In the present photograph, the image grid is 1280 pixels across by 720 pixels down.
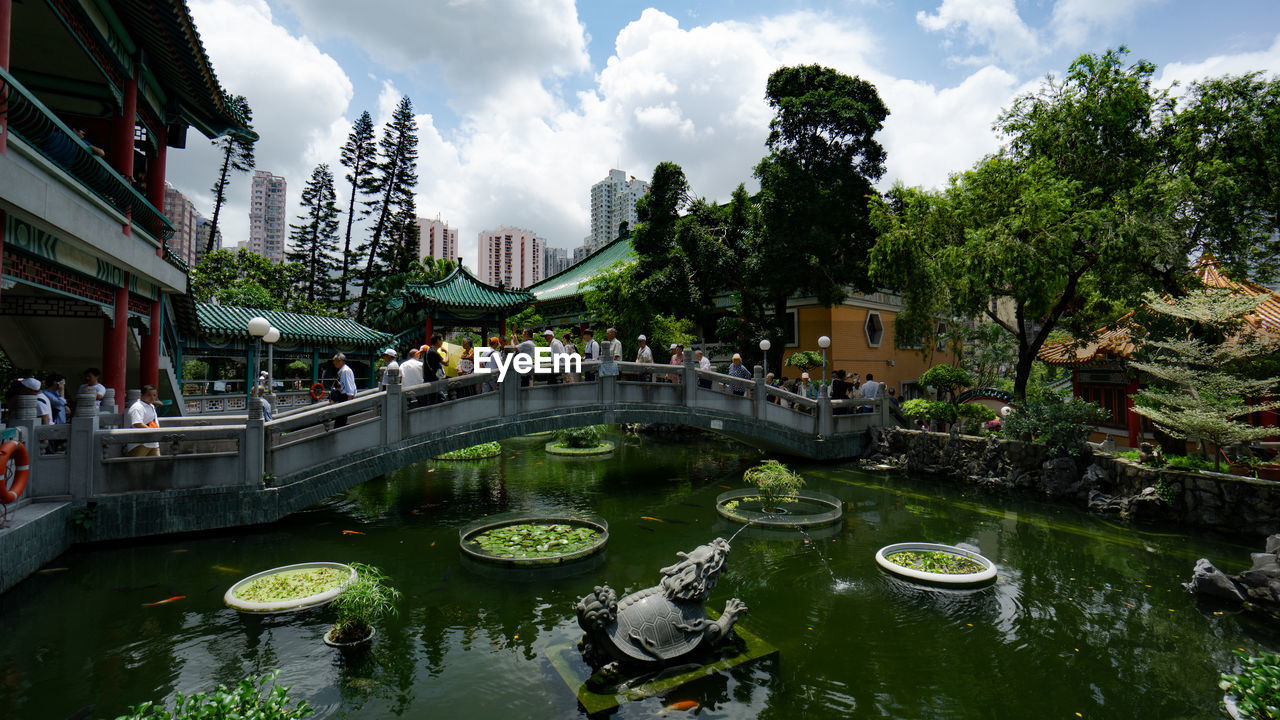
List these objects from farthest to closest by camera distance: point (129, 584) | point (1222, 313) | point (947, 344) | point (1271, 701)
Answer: point (947, 344) < point (1222, 313) < point (129, 584) < point (1271, 701)

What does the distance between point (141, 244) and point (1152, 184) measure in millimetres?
18110

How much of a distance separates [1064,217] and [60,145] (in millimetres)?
16220

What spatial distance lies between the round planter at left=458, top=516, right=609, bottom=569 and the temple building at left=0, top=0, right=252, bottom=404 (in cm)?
597

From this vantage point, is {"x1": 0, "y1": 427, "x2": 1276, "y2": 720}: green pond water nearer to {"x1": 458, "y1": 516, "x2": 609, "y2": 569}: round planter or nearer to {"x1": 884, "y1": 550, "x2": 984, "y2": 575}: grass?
{"x1": 458, "y1": 516, "x2": 609, "y2": 569}: round planter

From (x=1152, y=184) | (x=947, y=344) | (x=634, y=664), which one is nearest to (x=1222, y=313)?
(x=1152, y=184)

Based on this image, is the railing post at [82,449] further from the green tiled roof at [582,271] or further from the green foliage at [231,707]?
the green tiled roof at [582,271]

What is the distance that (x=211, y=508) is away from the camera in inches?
322

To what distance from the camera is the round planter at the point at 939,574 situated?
7.29 meters

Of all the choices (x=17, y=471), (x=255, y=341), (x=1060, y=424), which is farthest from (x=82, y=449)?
(x=1060, y=424)

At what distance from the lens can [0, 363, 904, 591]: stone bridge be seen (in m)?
7.39

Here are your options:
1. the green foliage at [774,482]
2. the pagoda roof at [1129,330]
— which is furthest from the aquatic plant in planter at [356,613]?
the pagoda roof at [1129,330]

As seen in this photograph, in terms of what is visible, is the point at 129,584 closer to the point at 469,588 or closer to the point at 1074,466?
the point at 469,588

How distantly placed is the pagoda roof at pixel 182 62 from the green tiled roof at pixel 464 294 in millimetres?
9365

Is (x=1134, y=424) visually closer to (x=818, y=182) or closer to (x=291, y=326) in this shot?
(x=818, y=182)
